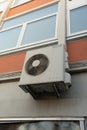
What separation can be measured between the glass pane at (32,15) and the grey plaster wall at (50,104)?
2613 mm

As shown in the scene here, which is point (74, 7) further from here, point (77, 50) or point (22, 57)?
point (22, 57)

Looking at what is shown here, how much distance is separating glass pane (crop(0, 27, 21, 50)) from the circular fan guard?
167 cm

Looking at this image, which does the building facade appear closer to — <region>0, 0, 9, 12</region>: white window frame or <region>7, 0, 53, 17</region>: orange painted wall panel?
<region>7, 0, 53, 17</region>: orange painted wall panel

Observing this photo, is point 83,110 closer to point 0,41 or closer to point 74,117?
A: point 74,117

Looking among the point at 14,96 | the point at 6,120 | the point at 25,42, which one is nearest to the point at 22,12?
the point at 25,42

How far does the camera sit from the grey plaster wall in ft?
9.68

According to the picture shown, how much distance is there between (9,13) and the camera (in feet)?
21.8

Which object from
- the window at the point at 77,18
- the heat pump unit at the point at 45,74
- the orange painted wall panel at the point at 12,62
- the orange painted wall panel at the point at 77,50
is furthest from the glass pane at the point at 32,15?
the heat pump unit at the point at 45,74

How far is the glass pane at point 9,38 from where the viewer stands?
16.6ft

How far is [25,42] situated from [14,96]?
162 cm

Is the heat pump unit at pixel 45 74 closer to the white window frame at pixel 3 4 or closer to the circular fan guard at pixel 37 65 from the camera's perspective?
the circular fan guard at pixel 37 65

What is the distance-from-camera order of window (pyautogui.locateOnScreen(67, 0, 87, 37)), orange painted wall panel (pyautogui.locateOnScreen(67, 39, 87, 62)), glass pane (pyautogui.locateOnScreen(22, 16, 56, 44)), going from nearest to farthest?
1. orange painted wall panel (pyautogui.locateOnScreen(67, 39, 87, 62))
2. window (pyautogui.locateOnScreen(67, 0, 87, 37))
3. glass pane (pyautogui.locateOnScreen(22, 16, 56, 44))

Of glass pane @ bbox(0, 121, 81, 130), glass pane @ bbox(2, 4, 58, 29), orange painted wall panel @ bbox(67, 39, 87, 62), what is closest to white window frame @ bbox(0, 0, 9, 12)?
glass pane @ bbox(2, 4, 58, 29)

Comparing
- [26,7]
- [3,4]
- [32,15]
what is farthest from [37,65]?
[3,4]
